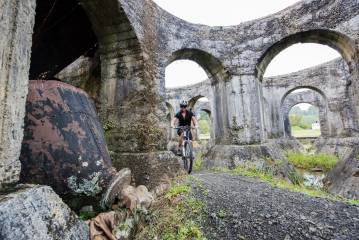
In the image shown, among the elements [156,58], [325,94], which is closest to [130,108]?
[156,58]

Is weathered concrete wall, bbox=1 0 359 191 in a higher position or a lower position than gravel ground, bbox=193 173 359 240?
higher

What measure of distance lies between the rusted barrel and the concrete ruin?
687 mm

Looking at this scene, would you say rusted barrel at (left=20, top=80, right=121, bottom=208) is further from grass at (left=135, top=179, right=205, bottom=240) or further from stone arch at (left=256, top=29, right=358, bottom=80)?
stone arch at (left=256, top=29, right=358, bottom=80)

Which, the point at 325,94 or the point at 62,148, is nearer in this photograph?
the point at 62,148

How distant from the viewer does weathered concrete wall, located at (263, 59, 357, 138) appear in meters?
11.7

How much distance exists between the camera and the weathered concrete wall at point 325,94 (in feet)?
38.4

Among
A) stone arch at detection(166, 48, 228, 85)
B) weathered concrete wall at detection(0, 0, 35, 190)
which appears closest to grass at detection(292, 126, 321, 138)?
stone arch at detection(166, 48, 228, 85)

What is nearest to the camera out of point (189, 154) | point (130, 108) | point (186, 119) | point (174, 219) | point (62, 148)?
point (62, 148)

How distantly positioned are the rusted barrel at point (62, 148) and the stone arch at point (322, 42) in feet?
17.4

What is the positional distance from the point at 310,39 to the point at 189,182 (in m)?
4.84

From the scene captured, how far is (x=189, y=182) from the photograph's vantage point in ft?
13.0

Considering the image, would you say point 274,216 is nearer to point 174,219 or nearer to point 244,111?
point 174,219

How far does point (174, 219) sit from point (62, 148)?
140 cm

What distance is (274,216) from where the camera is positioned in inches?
105
